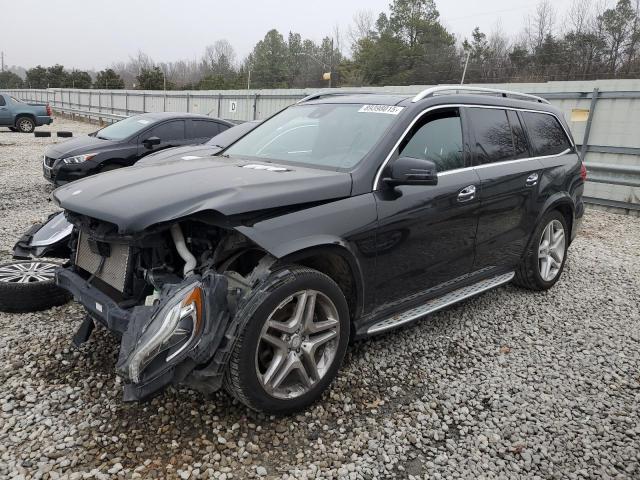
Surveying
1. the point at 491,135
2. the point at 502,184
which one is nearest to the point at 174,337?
the point at 502,184

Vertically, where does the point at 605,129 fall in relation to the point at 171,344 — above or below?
above

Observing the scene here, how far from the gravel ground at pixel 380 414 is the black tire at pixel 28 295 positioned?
8 cm

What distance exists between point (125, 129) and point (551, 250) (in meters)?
7.92

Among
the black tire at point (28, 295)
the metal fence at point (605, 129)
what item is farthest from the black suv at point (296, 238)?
the metal fence at point (605, 129)

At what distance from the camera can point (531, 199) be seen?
176 inches

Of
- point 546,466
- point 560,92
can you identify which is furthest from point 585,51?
point 546,466

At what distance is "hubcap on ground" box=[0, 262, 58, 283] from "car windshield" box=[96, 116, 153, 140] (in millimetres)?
5352

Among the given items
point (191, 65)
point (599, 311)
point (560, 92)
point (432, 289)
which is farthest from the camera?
point (191, 65)

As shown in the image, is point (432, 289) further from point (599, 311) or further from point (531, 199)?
point (599, 311)

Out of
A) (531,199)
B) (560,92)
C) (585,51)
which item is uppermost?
(585,51)

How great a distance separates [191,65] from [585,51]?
71.0 metres

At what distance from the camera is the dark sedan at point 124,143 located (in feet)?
27.9

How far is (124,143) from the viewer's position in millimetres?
8992

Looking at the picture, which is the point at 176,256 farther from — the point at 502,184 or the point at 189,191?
the point at 502,184
